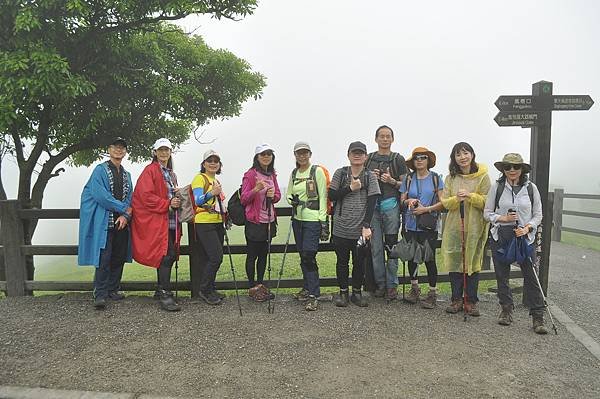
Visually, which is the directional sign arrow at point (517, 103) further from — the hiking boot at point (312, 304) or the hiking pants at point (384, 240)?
the hiking boot at point (312, 304)

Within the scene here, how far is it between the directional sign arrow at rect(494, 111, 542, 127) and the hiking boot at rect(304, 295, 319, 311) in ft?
12.3

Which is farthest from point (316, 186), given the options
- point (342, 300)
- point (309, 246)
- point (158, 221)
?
point (158, 221)

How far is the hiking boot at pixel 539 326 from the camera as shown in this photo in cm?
439


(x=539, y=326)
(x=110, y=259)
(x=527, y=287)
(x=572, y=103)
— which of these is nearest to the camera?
(x=539, y=326)

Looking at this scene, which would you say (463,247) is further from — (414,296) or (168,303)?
(168,303)

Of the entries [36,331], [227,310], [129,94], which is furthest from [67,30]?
[227,310]

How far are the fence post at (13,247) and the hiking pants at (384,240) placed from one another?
16.9 ft

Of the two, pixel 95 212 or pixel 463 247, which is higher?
pixel 95 212

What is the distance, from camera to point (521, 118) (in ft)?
18.3

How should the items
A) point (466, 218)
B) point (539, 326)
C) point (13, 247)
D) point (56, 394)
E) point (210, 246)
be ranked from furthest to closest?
point (13, 247)
point (210, 246)
point (466, 218)
point (539, 326)
point (56, 394)

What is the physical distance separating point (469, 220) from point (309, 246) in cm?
205

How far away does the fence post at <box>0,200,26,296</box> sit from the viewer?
18.4 ft

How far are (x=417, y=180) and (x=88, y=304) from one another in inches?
189

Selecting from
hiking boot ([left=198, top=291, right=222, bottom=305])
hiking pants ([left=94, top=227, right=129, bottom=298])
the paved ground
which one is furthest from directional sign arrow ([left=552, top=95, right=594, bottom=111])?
hiking pants ([left=94, top=227, right=129, bottom=298])
